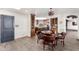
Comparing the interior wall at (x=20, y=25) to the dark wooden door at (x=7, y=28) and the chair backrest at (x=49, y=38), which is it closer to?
the dark wooden door at (x=7, y=28)

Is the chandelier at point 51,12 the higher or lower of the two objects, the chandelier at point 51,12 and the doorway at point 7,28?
the higher

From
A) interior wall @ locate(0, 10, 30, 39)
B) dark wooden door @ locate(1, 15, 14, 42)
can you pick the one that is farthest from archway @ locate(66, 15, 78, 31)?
dark wooden door @ locate(1, 15, 14, 42)

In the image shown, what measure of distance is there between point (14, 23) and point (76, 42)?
50.2 inches

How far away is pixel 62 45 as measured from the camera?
8.52 ft

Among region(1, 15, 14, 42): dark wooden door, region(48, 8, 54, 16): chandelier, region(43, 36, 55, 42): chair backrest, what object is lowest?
region(43, 36, 55, 42): chair backrest

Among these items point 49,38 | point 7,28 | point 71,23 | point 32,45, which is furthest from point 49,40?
point 7,28

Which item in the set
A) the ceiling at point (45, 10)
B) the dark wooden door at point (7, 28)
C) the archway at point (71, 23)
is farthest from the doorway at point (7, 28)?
the archway at point (71, 23)

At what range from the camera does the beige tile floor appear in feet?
8.45

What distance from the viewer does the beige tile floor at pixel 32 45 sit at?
2576mm

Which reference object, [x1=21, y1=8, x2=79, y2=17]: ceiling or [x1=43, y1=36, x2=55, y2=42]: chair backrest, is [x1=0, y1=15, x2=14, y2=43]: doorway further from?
[x1=43, y1=36, x2=55, y2=42]: chair backrest
